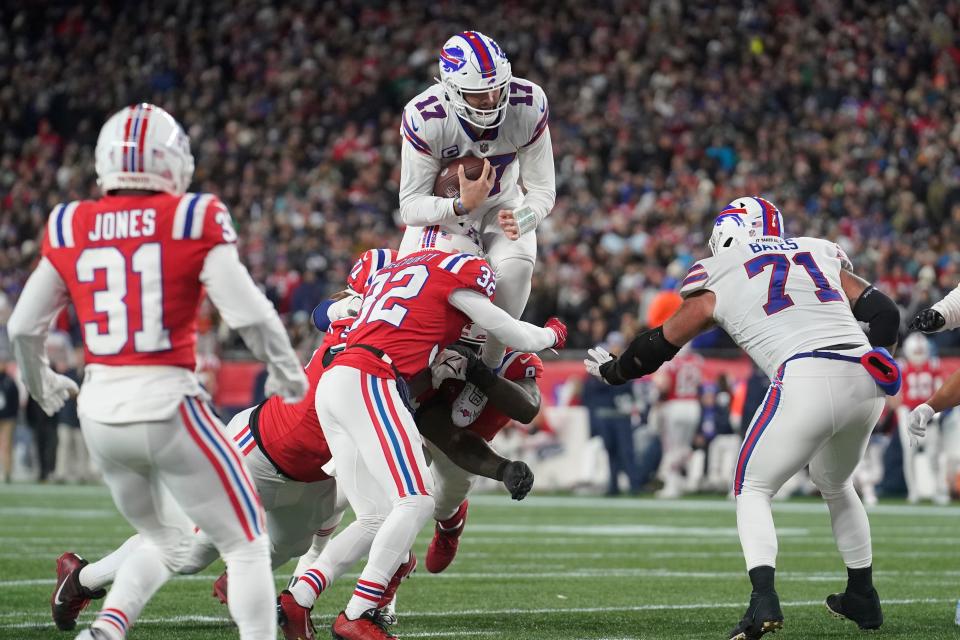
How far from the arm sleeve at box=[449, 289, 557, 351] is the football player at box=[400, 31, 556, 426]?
2.53 feet

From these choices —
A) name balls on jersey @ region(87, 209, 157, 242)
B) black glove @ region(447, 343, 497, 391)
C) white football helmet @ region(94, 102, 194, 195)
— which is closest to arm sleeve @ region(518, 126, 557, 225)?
black glove @ region(447, 343, 497, 391)

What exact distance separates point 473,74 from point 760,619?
8.86 feet

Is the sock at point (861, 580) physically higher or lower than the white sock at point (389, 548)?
lower

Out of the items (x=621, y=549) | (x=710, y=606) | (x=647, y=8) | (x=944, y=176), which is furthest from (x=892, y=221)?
(x=710, y=606)

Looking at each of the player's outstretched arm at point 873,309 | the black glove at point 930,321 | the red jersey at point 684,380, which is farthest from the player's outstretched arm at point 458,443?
the red jersey at point 684,380

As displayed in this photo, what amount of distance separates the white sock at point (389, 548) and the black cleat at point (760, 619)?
1.29 m

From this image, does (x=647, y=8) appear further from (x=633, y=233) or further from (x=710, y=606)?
(x=710, y=606)

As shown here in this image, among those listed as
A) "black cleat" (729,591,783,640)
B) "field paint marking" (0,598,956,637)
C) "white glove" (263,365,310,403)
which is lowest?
"field paint marking" (0,598,956,637)

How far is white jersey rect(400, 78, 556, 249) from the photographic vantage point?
22.0ft

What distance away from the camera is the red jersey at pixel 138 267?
14.4 feet

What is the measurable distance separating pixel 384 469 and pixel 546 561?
3795 millimetres

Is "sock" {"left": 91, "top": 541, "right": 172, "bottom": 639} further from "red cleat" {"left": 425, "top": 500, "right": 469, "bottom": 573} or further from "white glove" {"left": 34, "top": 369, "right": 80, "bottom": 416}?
"red cleat" {"left": 425, "top": 500, "right": 469, "bottom": 573}

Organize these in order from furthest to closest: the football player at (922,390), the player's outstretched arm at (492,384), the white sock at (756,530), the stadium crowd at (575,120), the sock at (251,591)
Result: 1. the stadium crowd at (575,120)
2. the football player at (922,390)
3. the player's outstretched arm at (492,384)
4. the white sock at (756,530)
5. the sock at (251,591)

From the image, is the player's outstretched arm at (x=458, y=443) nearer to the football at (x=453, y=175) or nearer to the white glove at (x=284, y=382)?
the football at (x=453, y=175)
